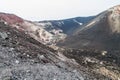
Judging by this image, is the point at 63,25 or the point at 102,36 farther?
the point at 63,25

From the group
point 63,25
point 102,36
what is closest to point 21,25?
point 102,36

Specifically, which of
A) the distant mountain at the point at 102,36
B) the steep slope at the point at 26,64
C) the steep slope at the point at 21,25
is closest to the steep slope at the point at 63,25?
the distant mountain at the point at 102,36

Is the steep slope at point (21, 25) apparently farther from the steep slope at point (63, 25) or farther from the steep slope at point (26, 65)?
the steep slope at point (63, 25)

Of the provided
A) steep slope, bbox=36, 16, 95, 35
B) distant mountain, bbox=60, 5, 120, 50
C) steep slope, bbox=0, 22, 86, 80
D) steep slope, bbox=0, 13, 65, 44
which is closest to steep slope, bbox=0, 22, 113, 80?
steep slope, bbox=0, 22, 86, 80

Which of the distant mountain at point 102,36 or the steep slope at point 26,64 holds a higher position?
the steep slope at point 26,64

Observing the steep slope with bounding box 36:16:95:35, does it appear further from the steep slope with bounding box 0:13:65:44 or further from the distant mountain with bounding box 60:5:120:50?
the steep slope with bounding box 0:13:65:44

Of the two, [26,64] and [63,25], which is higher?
[26,64]

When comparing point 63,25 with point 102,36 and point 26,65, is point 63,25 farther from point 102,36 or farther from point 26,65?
point 26,65

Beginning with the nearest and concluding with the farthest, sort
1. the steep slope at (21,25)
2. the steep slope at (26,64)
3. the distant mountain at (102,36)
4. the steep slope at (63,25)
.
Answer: the steep slope at (26,64), the steep slope at (21,25), the distant mountain at (102,36), the steep slope at (63,25)
